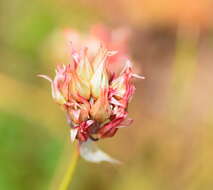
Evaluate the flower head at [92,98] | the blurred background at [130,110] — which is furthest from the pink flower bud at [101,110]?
the blurred background at [130,110]

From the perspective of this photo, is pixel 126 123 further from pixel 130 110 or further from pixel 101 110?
pixel 130 110

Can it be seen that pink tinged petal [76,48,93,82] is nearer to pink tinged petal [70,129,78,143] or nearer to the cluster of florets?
the cluster of florets

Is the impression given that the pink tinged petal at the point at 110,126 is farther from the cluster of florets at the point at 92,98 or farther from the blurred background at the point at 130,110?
the blurred background at the point at 130,110

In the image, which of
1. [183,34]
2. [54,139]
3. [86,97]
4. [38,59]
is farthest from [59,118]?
[86,97]

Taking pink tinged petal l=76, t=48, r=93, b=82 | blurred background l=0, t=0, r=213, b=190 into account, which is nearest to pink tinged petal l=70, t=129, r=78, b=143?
pink tinged petal l=76, t=48, r=93, b=82

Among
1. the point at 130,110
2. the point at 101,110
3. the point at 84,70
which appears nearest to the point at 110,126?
the point at 101,110

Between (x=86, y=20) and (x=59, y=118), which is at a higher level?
(x=86, y=20)

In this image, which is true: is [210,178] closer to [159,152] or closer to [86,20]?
[159,152]
